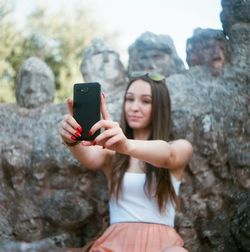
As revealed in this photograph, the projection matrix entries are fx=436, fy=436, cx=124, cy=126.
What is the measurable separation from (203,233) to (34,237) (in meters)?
0.88

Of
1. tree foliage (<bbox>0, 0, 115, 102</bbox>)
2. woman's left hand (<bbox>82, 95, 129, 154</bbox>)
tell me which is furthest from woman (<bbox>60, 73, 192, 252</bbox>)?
tree foliage (<bbox>0, 0, 115, 102</bbox>)

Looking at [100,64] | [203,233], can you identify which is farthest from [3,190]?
[203,233]

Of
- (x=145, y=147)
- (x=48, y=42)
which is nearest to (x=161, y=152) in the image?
(x=145, y=147)

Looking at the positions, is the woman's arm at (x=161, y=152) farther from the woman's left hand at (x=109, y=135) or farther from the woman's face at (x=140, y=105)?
the woman's face at (x=140, y=105)

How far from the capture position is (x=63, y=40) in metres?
7.50

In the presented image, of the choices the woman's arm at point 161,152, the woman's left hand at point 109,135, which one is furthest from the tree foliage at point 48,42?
the woman's left hand at point 109,135

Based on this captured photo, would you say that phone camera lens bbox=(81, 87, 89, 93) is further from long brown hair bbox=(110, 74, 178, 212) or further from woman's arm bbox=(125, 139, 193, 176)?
long brown hair bbox=(110, 74, 178, 212)

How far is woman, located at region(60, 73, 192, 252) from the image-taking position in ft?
5.97

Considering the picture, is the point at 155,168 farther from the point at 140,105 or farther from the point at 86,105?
the point at 86,105

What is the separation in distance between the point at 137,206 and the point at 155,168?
184 millimetres

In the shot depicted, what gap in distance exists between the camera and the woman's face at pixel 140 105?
197 cm

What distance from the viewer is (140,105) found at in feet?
6.47

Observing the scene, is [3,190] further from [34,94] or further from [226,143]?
[226,143]

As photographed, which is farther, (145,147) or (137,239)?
(137,239)
